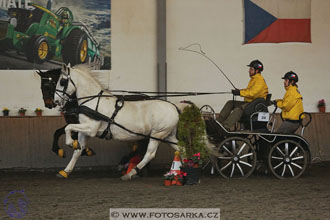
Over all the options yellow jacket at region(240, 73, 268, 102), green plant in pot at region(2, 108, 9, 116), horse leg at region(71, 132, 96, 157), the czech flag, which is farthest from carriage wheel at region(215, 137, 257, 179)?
green plant in pot at region(2, 108, 9, 116)

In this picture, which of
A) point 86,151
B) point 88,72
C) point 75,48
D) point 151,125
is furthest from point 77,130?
point 75,48

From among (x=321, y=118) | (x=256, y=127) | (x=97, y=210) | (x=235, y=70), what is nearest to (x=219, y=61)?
(x=235, y=70)

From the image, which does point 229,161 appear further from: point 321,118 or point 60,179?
point 321,118

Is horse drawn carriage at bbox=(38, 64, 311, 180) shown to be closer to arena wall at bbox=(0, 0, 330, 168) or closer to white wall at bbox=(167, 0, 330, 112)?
arena wall at bbox=(0, 0, 330, 168)

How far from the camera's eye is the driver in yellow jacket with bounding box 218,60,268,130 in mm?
10102

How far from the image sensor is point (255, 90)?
10.2 meters

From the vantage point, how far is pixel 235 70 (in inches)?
534

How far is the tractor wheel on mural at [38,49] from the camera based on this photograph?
1269cm

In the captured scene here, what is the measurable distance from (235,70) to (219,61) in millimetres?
426

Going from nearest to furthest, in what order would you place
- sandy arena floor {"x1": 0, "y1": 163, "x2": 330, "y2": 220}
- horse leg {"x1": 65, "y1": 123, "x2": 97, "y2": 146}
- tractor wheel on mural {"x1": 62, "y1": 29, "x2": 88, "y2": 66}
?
sandy arena floor {"x1": 0, "y1": 163, "x2": 330, "y2": 220}
horse leg {"x1": 65, "y1": 123, "x2": 97, "y2": 146}
tractor wheel on mural {"x1": 62, "y1": 29, "x2": 88, "y2": 66}

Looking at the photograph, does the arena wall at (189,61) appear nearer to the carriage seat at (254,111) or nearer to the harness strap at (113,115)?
the harness strap at (113,115)

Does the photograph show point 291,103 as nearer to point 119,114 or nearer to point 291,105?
point 291,105

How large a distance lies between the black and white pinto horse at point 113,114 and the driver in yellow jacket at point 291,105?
1.43 metres

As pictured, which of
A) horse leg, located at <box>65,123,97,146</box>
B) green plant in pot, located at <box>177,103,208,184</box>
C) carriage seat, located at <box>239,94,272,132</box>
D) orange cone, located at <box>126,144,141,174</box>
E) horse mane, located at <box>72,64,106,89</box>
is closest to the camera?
green plant in pot, located at <box>177,103,208,184</box>
